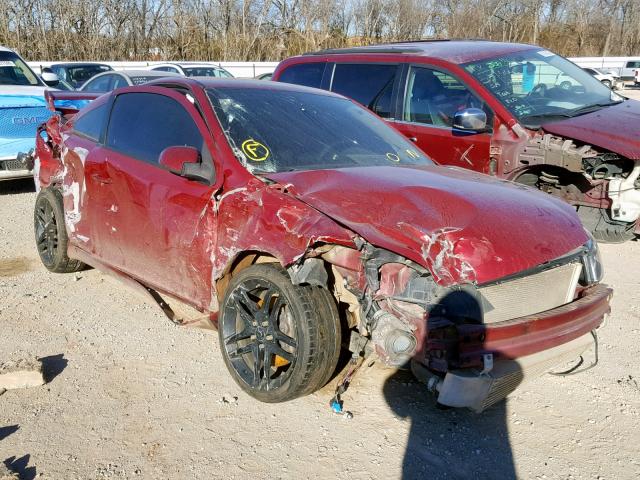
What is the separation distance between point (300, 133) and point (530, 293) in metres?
1.79

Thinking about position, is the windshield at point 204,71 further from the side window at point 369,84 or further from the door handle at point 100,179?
the door handle at point 100,179

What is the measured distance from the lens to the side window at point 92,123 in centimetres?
494

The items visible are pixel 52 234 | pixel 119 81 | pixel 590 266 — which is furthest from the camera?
pixel 119 81

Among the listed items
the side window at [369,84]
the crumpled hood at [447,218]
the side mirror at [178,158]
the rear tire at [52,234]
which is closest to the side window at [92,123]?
the rear tire at [52,234]

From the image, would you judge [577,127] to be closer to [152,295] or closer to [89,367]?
[152,295]

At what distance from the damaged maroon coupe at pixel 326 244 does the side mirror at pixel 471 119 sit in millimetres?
1435

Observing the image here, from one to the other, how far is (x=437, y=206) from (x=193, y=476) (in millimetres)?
1769

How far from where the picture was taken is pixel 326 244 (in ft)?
10.6

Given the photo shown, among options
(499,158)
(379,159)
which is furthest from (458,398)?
(499,158)

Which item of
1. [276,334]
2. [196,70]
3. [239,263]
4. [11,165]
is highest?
[196,70]

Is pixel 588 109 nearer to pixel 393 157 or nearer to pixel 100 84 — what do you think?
pixel 393 157

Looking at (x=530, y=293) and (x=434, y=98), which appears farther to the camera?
(x=434, y=98)

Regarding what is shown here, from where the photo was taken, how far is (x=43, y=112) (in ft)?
29.1

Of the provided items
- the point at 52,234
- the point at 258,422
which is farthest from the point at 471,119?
the point at 52,234
